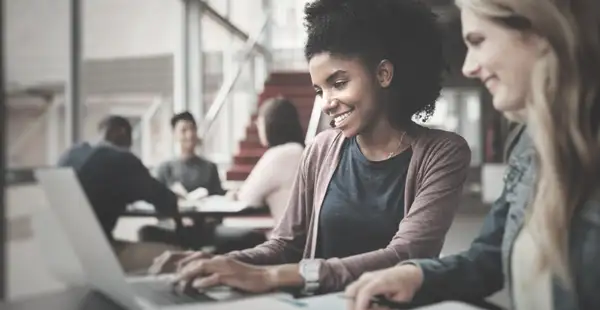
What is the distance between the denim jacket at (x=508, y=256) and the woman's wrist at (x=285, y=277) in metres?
0.17

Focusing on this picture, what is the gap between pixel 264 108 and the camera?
1018mm

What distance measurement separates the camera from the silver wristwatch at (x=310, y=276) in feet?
3.09

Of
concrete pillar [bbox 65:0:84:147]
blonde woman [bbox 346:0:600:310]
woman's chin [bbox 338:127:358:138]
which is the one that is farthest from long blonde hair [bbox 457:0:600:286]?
concrete pillar [bbox 65:0:84:147]

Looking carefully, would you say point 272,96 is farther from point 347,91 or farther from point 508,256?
point 508,256

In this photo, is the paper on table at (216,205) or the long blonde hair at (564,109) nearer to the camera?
the long blonde hair at (564,109)

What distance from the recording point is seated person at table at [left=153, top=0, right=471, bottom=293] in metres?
0.93

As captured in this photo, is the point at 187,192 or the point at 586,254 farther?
the point at 187,192

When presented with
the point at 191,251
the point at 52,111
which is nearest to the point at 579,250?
the point at 191,251

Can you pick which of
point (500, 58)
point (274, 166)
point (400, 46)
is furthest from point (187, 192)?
point (500, 58)

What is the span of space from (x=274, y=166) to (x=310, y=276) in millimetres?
176

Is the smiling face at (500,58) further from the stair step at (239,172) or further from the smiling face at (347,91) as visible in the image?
the stair step at (239,172)

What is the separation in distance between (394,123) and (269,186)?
0.21 metres

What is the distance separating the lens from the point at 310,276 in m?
0.95

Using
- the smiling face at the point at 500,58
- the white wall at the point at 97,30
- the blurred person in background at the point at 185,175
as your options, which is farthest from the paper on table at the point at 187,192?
the smiling face at the point at 500,58
